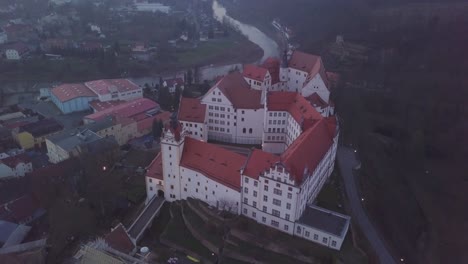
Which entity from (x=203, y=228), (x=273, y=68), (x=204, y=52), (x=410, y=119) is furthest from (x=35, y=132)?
(x=204, y=52)

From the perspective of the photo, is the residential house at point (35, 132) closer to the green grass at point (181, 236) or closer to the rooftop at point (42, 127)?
the rooftop at point (42, 127)

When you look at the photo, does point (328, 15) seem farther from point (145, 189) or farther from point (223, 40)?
point (145, 189)

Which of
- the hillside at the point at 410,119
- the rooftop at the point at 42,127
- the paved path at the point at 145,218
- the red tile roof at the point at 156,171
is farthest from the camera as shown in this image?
the rooftop at the point at 42,127

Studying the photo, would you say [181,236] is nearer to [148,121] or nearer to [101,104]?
[148,121]

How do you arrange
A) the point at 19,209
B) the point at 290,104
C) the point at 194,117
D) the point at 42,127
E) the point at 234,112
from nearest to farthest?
the point at 19,209 < the point at 290,104 < the point at 194,117 < the point at 234,112 < the point at 42,127

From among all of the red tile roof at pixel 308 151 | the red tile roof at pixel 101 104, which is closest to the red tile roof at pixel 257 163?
the red tile roof at pixel 308 151

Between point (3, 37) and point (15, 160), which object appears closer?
point (15, 160)
